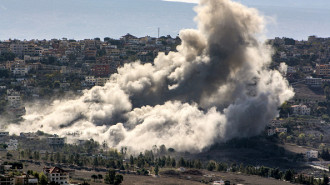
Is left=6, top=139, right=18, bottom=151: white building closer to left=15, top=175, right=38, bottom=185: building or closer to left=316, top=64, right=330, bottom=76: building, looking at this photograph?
left=15, top=175, right=38, bottom=185: building

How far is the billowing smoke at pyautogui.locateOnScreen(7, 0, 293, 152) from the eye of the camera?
12975cm

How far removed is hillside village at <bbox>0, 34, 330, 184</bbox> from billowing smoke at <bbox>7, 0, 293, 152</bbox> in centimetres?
363

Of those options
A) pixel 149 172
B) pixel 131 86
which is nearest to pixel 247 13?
pixel 131 86

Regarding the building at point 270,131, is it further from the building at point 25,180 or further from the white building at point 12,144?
the building at point 25,180

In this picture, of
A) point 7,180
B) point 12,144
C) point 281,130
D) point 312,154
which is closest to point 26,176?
point 7,180

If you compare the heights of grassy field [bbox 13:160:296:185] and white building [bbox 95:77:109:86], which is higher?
white building [bbox 95:77:109:86]

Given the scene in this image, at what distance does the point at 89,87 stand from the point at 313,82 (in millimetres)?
Result: 36168

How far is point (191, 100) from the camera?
454 feet

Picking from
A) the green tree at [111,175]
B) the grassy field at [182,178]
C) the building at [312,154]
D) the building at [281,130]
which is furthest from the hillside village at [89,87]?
the green tree at [111,175]

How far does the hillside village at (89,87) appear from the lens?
4532 inches

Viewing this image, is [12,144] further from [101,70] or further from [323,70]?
[323,70]

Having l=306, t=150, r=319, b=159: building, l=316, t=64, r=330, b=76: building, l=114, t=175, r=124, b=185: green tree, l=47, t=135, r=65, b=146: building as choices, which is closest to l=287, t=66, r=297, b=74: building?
l=316, t=64, r=330, b=76: building

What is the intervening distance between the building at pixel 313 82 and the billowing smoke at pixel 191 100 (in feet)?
67.4

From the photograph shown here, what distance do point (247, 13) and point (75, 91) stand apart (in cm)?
3101
